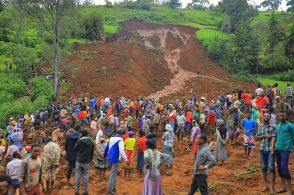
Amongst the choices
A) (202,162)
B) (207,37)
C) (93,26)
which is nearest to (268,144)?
(202,162)

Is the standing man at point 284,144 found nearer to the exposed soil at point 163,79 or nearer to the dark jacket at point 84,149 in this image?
the exposed soil at point 163,79

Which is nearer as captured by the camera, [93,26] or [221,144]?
[221,144]

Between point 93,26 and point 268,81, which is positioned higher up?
point 93,26

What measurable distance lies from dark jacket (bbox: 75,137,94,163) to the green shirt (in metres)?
4.15

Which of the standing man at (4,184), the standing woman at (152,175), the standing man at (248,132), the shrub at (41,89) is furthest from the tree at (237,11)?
the standing man at (4,184)

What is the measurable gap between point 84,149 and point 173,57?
124ft

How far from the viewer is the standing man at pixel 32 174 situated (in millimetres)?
6445

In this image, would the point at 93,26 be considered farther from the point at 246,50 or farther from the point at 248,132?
the point at 248,132

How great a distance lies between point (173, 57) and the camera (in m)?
44.8

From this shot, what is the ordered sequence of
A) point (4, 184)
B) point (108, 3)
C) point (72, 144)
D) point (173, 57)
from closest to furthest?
1. point (4, 184)
2. point (72, 144)
3. point (173, 57)
4. point (108, 3)

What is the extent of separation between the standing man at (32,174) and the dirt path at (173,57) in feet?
70.6

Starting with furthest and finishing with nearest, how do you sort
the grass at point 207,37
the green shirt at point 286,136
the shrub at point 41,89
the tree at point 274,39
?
the grass at point 207,37, the tree at point 274,39, the shrub at point 41,89, the green shirt at point 286,136

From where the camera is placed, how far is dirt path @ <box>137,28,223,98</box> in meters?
31.2

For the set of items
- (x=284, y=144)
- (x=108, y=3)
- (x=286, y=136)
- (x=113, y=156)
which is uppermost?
(x=108, y=3)
